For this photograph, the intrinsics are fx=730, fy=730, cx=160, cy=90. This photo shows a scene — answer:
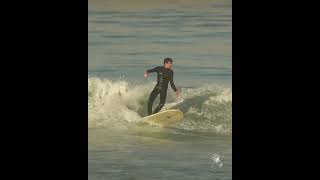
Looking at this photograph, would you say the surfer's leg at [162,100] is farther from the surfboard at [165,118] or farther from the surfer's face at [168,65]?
the surfer's face at [168,65]

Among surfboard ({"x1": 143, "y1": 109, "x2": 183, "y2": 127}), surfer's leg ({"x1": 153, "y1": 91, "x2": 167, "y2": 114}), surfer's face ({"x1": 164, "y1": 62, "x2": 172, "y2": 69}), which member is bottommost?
surfboard ({"x1": 143, "y1": 109, "x2": 183, "y2": 127})

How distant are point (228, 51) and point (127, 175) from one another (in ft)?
A: 4.39

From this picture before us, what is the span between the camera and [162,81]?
6.20 metres

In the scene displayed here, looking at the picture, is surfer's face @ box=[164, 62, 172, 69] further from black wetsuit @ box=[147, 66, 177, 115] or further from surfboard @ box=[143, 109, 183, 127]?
surfboard @ box=[143, 109, 183, 127]

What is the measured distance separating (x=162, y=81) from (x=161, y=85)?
0.12 feet

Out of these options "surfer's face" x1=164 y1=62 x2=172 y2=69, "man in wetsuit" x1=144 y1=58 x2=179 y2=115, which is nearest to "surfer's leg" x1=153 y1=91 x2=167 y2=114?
"man in wetsuit" x1=144 y1=58 x2=179 y2=115

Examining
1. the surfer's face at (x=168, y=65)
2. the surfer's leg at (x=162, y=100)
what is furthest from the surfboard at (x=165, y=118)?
the surfer's face at (x=168, y=65)

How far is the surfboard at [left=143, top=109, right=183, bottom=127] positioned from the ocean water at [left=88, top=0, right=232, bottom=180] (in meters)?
0.04

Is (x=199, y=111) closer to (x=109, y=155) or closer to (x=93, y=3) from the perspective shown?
(x=109, y=155)

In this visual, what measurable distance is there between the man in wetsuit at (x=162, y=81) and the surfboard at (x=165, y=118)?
5 cm

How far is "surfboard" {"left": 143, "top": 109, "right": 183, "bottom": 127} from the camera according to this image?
6.20 metres

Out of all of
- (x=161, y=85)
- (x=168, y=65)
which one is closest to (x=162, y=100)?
(x=161, y=85)

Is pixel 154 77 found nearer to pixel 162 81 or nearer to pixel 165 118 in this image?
pixel 162 81

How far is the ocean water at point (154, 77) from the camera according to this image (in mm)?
6133
